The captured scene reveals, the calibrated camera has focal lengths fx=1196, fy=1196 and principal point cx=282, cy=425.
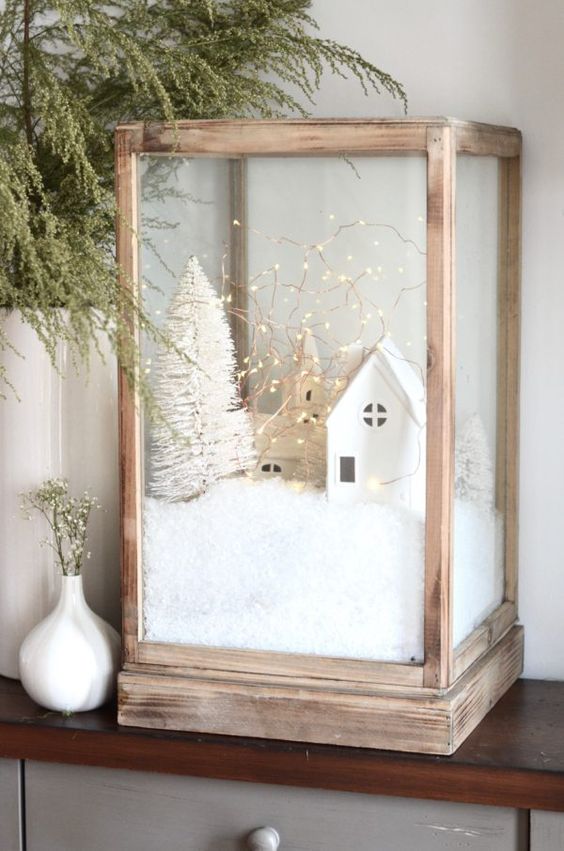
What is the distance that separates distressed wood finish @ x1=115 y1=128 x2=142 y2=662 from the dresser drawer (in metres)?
0.17

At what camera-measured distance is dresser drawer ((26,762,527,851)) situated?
1387mm

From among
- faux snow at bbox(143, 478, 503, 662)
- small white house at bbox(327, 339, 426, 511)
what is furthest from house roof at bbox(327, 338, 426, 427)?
faux snow at bbox(143, 478, 503, 662)

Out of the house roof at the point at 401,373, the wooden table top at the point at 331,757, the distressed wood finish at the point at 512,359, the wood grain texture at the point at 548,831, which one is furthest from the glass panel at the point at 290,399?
the distressed wood finish at the point at 512,359

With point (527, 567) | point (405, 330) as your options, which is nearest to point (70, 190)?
point (405, 330)

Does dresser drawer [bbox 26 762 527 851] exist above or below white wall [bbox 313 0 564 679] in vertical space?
below

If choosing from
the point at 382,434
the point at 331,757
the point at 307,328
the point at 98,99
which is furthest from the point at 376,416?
the point at 98,99

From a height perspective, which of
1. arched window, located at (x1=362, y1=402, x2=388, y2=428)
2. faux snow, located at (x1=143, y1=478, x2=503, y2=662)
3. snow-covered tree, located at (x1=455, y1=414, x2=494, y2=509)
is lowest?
faux snow, located at (x1=143, y1=478, x2=503, y2=662)

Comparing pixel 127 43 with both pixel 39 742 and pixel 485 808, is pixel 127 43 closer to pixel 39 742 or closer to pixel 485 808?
pixel 39 742

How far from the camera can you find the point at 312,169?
1.38m

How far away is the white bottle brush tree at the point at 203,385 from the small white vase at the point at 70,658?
27 cm

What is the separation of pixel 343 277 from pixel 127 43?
15.6 inches

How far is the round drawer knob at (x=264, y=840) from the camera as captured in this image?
1406 mm

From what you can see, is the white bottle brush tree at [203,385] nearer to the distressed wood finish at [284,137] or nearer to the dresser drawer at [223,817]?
the distressed wood finish at [284,137]

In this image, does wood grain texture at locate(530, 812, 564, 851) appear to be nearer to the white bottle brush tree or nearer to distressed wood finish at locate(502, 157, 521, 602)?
distressed wood finish at locate(502, 157, 521, 602)
